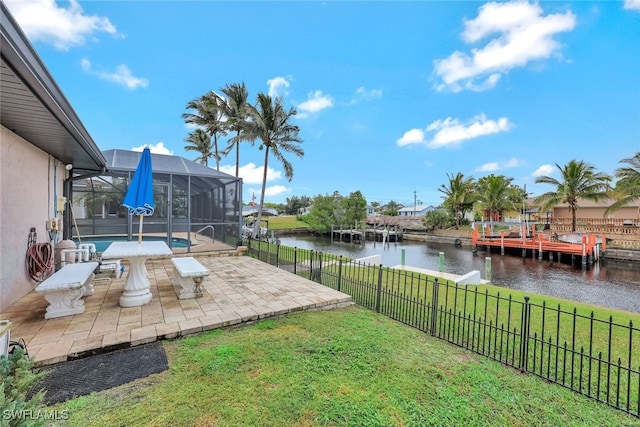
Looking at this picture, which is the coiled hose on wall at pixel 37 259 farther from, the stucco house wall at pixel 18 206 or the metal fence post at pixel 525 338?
the metal fence post at pixel 525 338

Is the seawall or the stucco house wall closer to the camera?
the stucco house wall

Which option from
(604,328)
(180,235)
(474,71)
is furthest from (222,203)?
(474,71)

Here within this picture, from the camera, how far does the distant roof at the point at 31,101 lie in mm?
1768

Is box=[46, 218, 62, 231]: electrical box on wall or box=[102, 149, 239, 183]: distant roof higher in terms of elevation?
box=[102, 149, 239, 183]: distant roof

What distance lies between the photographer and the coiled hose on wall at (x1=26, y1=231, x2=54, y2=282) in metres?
4.63

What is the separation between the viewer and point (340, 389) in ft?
7.64

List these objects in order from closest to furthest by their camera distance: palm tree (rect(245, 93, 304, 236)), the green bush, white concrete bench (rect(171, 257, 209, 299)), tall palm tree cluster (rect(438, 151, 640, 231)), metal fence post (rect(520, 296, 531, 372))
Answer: the green bush
metal fence post (rect(520, 296, 531, 372))
white concrete bench (rect(171, 257, 209, 299))
palm tree (rect(245, 93, 304, 236))
tall palm tree cluster (rect(438, 151, 640, 231))

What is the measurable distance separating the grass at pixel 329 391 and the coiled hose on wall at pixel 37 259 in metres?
3.59

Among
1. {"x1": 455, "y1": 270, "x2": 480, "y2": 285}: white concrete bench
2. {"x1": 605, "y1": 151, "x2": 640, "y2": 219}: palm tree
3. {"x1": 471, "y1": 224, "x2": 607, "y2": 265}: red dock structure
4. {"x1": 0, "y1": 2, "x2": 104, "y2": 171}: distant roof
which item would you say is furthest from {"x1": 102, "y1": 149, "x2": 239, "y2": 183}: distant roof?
{"x1": 605, "y1": 151, "x2": 640, "y2": 219}: palm tree

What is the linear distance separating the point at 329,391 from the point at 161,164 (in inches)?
357

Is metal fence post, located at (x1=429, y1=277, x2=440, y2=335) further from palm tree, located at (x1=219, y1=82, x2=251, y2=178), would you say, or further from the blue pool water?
palm tree, located at (x1=219, y1=82, x2=251, y2=178)

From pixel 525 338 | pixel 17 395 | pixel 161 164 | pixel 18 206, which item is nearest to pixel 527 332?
pixel 525 338

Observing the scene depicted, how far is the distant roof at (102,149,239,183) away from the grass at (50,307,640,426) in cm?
695

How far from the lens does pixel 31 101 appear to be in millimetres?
2754
